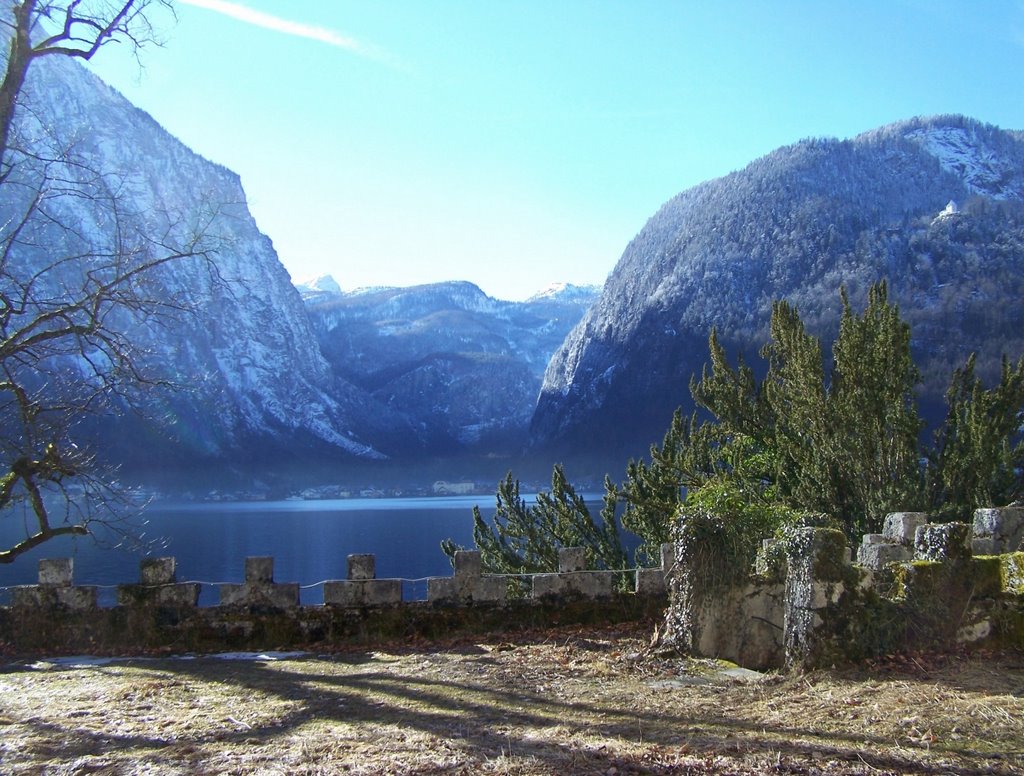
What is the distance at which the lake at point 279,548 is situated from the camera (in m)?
59.5

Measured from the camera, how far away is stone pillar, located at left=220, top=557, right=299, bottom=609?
35.7 ft

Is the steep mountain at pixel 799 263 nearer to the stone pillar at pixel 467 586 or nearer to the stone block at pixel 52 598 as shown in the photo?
the stone pillar at pixel 467 586

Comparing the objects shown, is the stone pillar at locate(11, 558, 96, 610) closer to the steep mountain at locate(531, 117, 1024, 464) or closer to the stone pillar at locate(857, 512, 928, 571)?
the stone pillar at locate(857, 512, 928, 571)

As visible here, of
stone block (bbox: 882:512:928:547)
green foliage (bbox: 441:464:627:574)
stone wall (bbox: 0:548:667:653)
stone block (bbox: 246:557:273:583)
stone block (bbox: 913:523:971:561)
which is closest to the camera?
stone block (bbox: 913:523:971:561)

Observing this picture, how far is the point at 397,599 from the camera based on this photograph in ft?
36.1

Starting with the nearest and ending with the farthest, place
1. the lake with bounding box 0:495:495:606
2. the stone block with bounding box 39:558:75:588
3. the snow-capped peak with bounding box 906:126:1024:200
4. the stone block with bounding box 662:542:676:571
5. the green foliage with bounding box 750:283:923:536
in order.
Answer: the stone block with bounding box 39:558:75:588
the stone block with bounding box 662:542:676:571
the green foliage with bounding box 750:283:923:536
the lake with bounding box 0:495:495:606
the snow-capped peak with bounding box 906:126:1024:200

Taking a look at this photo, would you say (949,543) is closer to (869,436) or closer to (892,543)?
(892,543)

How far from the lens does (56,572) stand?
1092cm

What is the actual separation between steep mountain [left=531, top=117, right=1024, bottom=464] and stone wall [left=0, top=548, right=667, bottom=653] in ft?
313

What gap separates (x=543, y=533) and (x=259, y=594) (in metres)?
22.5

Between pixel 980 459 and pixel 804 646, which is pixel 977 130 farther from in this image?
pixel 804 646

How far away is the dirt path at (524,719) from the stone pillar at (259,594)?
6.62 ft

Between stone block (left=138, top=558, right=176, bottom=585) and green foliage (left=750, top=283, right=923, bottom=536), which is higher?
green foliage (left=750, top=283, right=923, bottom=536)

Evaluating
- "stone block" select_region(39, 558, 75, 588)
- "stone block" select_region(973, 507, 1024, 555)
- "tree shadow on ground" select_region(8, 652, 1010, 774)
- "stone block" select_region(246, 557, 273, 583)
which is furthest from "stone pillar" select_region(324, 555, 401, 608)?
"stone block" select_region(973, 507, 1024, 555)
